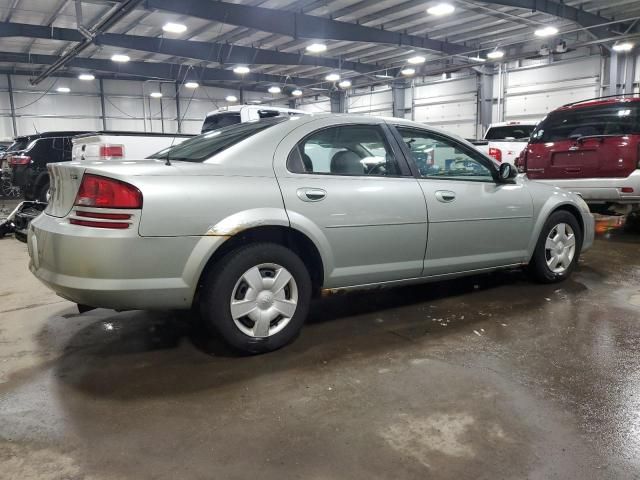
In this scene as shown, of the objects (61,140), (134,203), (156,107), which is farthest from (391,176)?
(156,107)

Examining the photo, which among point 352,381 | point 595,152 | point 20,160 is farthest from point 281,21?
point 352,381

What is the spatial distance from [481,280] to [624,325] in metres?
1.37

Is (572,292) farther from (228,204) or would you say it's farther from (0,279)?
(0,279)

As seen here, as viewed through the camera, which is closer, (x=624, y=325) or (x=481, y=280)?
(x=624, y=325)

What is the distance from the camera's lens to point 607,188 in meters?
6.05

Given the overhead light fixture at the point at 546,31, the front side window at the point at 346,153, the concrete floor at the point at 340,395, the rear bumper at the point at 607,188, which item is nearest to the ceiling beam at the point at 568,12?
the overhead light fixture at the point at 546,31

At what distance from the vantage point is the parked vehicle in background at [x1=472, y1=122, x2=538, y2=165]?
9.81 meters

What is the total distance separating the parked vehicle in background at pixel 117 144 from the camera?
7.36 metres

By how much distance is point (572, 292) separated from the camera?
4227 millimetres

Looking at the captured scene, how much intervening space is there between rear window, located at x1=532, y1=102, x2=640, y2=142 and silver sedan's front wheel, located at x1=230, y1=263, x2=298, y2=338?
16.7ft

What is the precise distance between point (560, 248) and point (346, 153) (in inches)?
94.3

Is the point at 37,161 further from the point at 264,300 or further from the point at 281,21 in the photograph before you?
the point at 264,300

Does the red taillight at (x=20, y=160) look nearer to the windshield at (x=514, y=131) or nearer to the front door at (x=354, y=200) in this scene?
the front door at (x=354, y=200)

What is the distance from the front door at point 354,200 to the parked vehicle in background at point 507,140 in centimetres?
678
